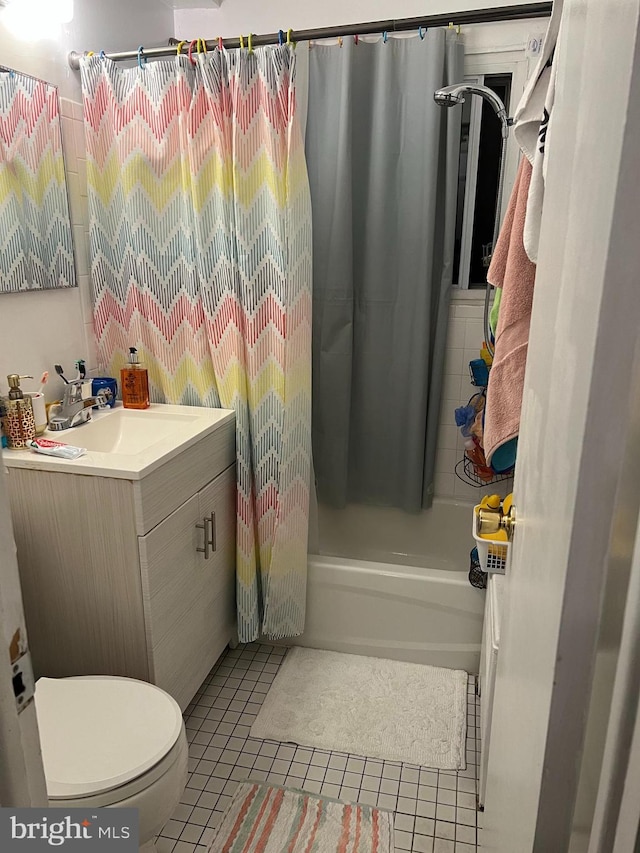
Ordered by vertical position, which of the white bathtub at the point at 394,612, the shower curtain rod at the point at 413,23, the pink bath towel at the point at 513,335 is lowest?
the white bathtub at the point at 394,612

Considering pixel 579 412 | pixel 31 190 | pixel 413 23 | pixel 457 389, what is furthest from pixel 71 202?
pixel 579 412

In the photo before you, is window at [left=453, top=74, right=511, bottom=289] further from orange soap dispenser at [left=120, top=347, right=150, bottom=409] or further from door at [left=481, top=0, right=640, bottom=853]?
door at [left=481, top=0, right=640, bottom=853]

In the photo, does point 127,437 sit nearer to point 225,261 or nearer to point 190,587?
point 190,587

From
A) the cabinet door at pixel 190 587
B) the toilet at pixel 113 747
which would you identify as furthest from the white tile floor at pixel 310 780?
the toilet at pixel 113 747

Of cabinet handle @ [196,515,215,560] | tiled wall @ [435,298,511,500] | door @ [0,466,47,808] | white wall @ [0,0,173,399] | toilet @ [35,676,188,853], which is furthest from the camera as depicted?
tiled wall @ [435,298,511,500]

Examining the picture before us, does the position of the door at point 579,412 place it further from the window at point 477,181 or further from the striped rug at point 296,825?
the window at point 477,181

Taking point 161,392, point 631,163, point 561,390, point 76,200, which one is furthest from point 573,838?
point 76,200

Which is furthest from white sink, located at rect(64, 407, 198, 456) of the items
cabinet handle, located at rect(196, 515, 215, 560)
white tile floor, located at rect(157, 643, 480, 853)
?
white tile floor, located at rect(157, 643, 480, 853)

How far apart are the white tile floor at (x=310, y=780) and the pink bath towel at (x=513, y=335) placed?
992mm

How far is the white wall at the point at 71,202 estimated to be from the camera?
1799 mm

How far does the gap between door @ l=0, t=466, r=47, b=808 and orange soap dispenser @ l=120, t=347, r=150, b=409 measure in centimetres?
163

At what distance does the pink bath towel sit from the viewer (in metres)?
1.30

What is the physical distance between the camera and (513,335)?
132cm

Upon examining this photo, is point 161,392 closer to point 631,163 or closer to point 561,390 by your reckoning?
point 561,390
